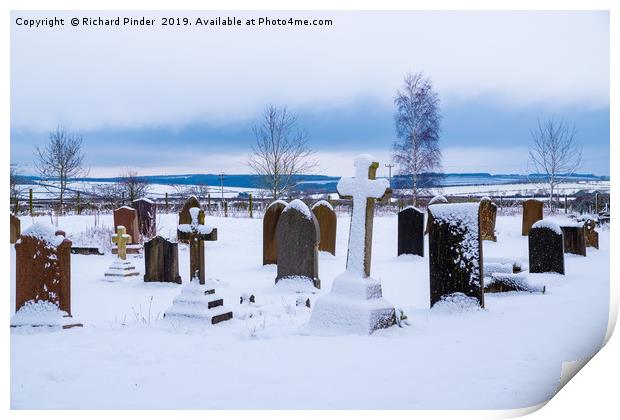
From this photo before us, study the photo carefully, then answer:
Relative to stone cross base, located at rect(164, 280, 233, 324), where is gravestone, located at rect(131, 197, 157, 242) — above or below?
above

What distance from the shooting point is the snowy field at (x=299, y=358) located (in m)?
4.35

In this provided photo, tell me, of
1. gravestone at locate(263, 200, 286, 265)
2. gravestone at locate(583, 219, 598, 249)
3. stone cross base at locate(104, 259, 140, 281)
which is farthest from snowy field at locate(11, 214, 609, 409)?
gravestone at locate(583, 219, 598, 249)

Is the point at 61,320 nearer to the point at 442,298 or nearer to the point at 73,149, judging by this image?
the point at 442,298

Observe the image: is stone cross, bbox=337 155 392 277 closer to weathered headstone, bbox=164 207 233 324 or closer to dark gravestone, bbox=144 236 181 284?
weathered headstone, bbox=164 207 233 324

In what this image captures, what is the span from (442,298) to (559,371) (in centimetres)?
159

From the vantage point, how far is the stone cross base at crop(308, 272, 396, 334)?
18.2ft

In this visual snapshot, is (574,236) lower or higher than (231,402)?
higher

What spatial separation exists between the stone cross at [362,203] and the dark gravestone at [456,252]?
0.87m

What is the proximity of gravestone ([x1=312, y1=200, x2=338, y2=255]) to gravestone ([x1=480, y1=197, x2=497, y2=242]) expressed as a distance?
181 inches

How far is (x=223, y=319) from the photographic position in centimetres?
630

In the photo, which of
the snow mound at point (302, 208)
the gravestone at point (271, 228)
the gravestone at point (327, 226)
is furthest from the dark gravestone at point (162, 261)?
the gravestone at point (327, 226)

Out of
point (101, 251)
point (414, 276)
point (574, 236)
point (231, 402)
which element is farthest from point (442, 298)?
point (101, 251)

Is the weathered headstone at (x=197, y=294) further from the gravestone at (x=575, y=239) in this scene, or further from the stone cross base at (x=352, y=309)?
the gravestone at (x=575, y=239)

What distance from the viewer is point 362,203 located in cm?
593
